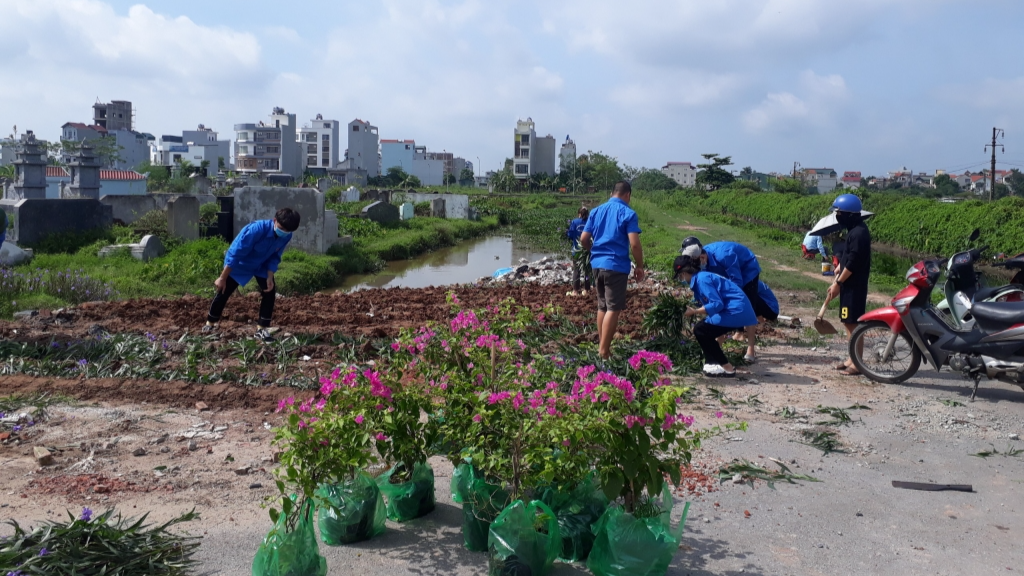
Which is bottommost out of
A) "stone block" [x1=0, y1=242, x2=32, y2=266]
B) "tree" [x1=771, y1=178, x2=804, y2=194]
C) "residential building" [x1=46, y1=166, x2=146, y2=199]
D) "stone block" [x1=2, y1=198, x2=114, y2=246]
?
"stone block" [x1=0, y1=242, x2=32, y2=266]

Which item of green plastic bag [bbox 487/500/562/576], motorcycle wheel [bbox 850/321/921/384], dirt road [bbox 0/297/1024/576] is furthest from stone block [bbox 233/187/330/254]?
green plastic bag [bbox 487/500/562/576]

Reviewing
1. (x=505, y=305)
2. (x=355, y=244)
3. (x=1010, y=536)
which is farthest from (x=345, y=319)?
(x=355, y=244)

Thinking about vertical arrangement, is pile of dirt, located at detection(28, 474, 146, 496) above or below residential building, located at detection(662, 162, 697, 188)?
below

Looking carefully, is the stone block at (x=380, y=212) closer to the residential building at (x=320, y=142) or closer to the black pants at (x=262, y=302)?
the black pants at (x=262, y=302)

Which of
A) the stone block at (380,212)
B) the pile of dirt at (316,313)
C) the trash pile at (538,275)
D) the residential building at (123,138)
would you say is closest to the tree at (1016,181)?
the stone block at (380,212)

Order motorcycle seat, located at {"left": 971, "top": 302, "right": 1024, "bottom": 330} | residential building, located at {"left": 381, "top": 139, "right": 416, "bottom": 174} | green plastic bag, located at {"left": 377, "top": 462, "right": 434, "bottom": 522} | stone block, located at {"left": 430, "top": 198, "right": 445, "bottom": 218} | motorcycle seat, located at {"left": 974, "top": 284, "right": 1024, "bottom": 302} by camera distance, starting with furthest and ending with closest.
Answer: residential building, located at {"left": 381, "top": 139, "right": 416, "bottom": 174}, stone block, located at {"left": 430, "top": 198, "right": 445, "bottom": 218}, motorcycle seat, located at {"left": 974, "top": 284, "right": 1024, "bottom": 302}, motorcycle seat, located at {"left": 971, "top": 302, "right": 1024, "bottom": 330}, green plastic bag, located at {"left": 377, "top": 462, "right": 434, "bottom": 522}

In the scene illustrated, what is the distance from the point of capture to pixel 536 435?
3.46 m

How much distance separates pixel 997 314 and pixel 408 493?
4.93 metres

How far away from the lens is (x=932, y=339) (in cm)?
678

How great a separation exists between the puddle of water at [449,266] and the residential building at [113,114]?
106 meters

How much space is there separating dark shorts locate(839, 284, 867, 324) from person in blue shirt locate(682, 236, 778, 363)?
817 millimetres

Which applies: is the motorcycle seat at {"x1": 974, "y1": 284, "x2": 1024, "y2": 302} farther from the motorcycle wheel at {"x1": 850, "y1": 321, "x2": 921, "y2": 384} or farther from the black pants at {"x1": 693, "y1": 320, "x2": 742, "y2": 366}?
the black pants at {"x1": 693, "y1": 320, "x2": 742, "y2": 366}

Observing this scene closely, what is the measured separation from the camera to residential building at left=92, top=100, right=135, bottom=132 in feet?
387

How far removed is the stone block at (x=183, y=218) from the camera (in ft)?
58.0
